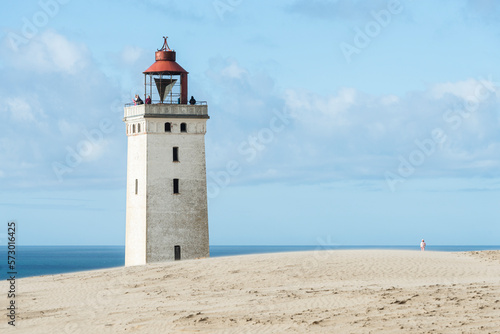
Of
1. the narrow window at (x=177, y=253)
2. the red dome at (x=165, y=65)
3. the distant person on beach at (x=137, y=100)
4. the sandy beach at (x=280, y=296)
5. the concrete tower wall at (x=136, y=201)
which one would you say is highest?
the red dome at (x=165, y=65)

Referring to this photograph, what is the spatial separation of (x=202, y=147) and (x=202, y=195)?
243 cm

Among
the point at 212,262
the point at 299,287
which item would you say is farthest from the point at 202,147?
the point at 299,287

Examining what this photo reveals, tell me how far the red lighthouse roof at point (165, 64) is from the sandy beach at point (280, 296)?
35.1 feet

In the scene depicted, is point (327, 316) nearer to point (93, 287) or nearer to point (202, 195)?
A: point (93, 287)

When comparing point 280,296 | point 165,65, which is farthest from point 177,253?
point 280,296

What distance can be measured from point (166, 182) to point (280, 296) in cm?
1624

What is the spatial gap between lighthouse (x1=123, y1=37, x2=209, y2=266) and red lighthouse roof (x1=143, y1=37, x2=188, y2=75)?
5 cm

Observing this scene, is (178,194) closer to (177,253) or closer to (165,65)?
(177,253)

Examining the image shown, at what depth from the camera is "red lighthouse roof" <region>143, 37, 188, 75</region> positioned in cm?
4434

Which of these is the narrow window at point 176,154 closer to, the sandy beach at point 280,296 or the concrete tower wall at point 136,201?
the concrete tower wall at point 136,201

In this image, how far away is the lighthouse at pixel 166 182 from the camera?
4297 centimetres

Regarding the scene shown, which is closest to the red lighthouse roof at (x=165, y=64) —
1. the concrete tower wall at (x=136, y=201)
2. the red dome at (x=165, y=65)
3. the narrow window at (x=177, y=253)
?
the red dome at (x=165, y=65)

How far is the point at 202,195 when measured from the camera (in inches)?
1726

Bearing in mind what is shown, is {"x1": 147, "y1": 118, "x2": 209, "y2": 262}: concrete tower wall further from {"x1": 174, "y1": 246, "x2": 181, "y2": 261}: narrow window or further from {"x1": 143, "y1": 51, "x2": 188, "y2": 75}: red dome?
{"x1": 143, "y1": 51, "x2": 188, "y2": 75}: red dome
